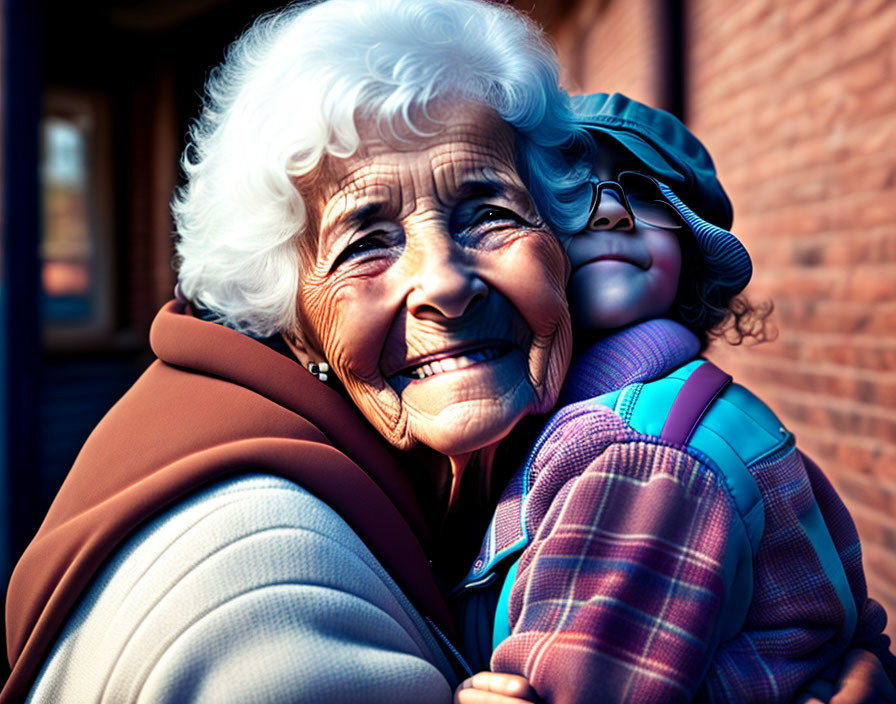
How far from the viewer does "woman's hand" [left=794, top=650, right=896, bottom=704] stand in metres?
1.31

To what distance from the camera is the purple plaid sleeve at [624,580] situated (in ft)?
3.81

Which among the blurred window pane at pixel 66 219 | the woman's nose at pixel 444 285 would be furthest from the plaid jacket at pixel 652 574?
the blurred window pane at pixel 66 219

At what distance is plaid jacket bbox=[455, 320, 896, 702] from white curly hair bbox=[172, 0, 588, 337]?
1.81 feet

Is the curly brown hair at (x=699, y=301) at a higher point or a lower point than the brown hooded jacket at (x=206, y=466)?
higher

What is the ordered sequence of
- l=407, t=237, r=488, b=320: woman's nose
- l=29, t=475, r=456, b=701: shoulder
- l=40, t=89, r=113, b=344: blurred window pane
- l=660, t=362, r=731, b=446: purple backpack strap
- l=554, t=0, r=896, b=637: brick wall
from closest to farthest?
l=29, t=475, r=456, b=701: shoulder, l=660, t=362, r=731, b=446: purple backpack strap, l=407, t=237, r=488, b=320: woman's nose, l=554, t=0, r=896, b=637: brick wall, l=40, t=89, r=113, b=344: blurred window pane

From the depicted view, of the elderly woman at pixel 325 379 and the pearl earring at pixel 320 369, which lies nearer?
the elderly woman at pixel 325 379

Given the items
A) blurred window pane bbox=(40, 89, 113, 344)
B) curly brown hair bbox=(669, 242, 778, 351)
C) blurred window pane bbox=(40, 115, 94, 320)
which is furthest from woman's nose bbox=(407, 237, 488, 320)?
blurred window pane bbox=(40, 115, 94, 320)

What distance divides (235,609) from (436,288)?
60cm

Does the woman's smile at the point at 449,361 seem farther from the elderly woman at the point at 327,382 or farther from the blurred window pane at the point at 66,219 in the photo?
the blurred window pane at the point at 66,219

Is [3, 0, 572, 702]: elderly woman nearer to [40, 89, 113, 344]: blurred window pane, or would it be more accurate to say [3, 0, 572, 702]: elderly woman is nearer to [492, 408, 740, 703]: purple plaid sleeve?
[492, 408, 740, 703]: purple plaid sleeve

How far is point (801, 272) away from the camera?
343 centimetres

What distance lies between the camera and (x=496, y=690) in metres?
1.20

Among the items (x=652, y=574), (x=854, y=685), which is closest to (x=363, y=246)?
(x=652, y=574)

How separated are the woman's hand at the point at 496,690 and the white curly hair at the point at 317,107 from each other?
0.75 m
